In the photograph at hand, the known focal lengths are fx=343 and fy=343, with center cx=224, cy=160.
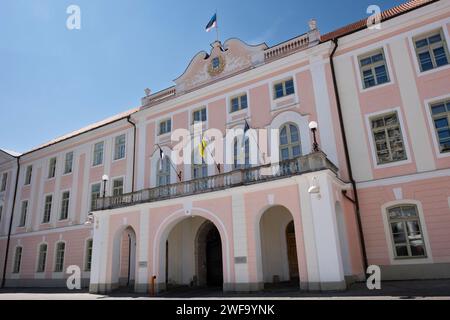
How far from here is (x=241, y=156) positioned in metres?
16.8

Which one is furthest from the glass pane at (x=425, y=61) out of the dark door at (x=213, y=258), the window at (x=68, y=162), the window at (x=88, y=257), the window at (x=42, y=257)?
the window at (x=42, y=257)

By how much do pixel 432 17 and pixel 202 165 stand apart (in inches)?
480

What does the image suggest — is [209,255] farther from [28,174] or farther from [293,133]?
[28,174]

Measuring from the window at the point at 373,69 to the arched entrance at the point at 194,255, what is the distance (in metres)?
10.0

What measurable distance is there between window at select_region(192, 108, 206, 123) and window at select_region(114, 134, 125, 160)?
19.9ft

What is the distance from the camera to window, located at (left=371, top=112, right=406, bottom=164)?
13.7 meters

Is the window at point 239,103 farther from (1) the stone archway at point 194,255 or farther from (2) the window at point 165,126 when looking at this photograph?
(1) the stone archway at point 194,255

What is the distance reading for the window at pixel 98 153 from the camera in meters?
23.8

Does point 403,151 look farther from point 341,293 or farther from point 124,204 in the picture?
point 124,204

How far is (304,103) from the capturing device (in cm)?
1588
